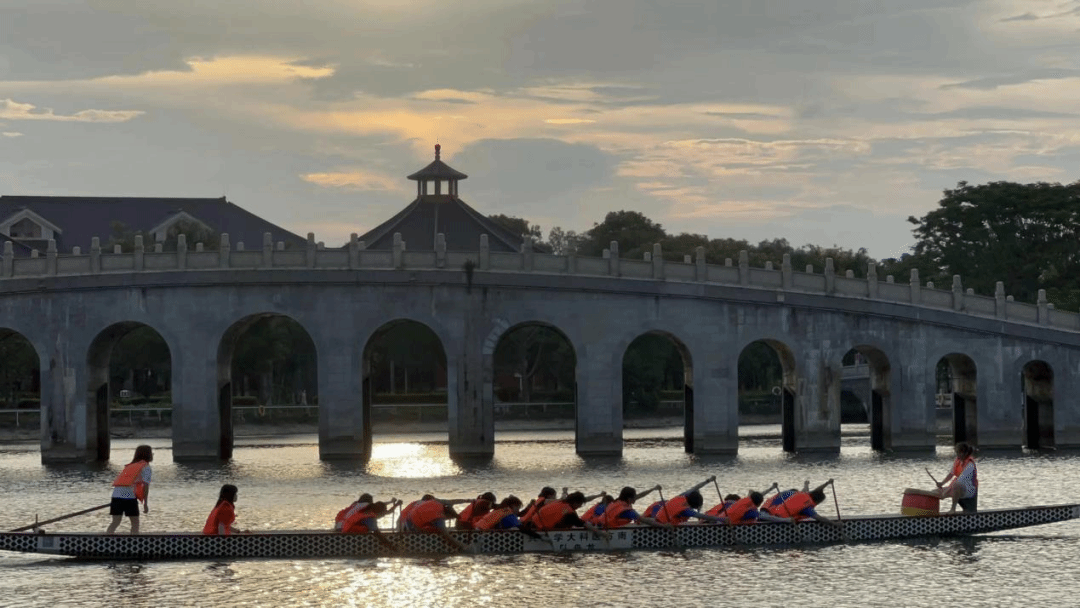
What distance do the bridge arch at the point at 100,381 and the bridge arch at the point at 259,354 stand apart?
8.46 feet

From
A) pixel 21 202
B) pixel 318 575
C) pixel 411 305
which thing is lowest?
pixel 318 575

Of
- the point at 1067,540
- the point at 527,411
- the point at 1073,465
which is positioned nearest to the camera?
the point at 1067,540

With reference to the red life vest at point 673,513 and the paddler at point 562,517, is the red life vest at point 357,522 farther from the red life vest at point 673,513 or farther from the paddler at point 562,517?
the red life vest at point 673,513

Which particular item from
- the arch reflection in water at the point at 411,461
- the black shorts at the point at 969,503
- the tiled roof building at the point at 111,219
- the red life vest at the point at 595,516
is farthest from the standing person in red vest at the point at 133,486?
the tiled roof building at the point at 111,219

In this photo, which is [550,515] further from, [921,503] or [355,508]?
[921,503]

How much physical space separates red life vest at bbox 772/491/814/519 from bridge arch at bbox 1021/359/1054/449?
132 feet

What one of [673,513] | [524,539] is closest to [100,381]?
[524,539]

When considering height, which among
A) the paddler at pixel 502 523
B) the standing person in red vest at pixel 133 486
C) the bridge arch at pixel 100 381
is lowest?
the paddler at pixel 502 523

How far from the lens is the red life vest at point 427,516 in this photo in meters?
46.0

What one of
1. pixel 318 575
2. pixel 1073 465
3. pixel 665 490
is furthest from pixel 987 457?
pixel 318 575

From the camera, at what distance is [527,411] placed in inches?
4449

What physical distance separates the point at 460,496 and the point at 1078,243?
223 feet

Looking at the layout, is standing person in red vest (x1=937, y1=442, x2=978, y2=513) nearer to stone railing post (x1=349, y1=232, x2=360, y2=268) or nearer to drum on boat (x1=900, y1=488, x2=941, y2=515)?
drum on boat (x1=900, y1=488, x2=941, y2=515)

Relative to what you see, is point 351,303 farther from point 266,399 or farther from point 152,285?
point 266,399
